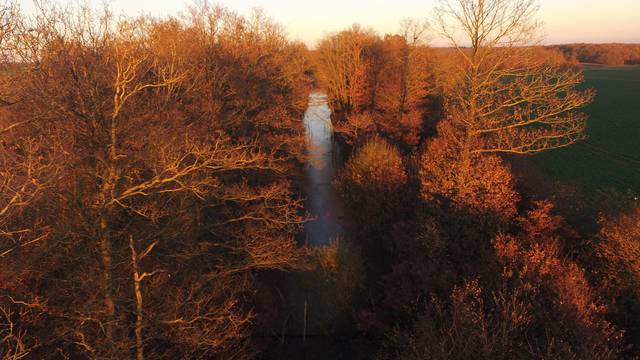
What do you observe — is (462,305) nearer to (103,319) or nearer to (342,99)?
(103,319)

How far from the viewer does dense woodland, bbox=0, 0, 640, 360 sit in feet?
24.9

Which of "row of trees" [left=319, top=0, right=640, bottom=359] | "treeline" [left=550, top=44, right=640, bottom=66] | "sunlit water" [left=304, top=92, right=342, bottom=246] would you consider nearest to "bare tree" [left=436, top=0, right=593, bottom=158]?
"row of trees" [left=319, top=0, right=640, bottom=359]

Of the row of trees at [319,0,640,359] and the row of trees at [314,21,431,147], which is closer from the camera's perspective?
the row of trees at [319,0,640,359]

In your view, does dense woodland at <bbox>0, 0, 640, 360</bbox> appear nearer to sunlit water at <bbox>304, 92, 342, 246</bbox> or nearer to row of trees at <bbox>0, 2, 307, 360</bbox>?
row of trees at <bbox>0, 2, 307, 360</bbox>

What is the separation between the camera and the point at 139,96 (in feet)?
36.6

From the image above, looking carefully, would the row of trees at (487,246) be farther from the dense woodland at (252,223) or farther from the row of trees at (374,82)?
the row of trees at (374,82)

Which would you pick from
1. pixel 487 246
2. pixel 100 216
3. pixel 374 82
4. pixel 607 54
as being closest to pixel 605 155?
pixel 374 82

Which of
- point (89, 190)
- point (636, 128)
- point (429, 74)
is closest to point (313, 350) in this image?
point (89, 190)

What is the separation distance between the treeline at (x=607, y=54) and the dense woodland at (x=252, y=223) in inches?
2978

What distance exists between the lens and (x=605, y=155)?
26562mm

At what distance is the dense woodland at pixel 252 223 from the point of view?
7598mm

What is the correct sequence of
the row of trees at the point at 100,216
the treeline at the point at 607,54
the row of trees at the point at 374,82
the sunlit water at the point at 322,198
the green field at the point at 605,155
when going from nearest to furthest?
the row of trees at the point at 100,216 → the sunlit water at the point at 322,198 → the green field at the point at 605,155 → the row of trees at the point at 374,82 → the treeline at the point at 607,54

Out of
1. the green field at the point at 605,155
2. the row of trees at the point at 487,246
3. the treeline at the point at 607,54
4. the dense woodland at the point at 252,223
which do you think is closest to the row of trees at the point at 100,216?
the dense woodland at the point at 252,223

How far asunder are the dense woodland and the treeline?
75.6m
